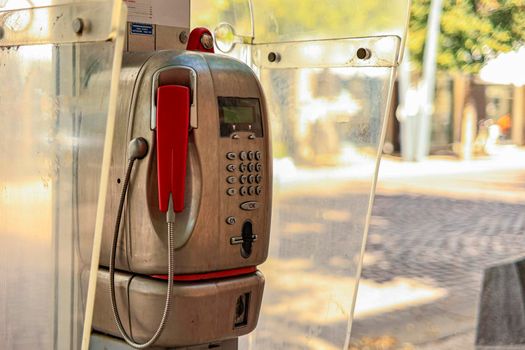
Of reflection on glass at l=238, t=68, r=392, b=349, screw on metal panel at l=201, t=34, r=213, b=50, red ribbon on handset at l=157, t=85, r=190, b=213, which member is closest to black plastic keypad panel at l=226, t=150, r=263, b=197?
red ribbon on handset at l=157, t=85, r=190, b=213

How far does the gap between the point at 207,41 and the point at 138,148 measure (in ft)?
1.51

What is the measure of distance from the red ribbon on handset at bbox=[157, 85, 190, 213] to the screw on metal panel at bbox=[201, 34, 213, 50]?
0.35 metres

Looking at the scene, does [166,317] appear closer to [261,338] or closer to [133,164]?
[133,164]

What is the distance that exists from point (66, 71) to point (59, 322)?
59 cm

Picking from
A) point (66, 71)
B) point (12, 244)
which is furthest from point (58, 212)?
point (66, 71)

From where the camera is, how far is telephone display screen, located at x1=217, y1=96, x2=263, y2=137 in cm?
222

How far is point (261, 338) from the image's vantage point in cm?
304

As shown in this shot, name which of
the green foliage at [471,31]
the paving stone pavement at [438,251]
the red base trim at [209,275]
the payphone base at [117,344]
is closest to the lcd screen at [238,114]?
the red base trim at [209,275]

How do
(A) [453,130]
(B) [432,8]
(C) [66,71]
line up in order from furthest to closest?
(A) [453,130]
(B) [432,8]
(C) [66,71]

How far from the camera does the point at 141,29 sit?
2459mm

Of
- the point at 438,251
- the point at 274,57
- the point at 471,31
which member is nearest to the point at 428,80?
the point at 471,31

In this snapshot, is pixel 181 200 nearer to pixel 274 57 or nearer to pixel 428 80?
pixel 274 57

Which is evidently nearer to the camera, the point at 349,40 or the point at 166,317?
the point at 166,317

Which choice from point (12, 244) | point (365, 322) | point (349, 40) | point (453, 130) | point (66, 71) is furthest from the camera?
point (453, 130)
